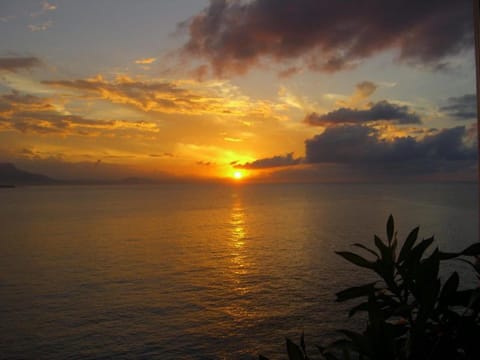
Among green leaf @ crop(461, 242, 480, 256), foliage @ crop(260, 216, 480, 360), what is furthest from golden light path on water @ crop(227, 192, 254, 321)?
green leaf @ crop(461, 242, 480, 256)

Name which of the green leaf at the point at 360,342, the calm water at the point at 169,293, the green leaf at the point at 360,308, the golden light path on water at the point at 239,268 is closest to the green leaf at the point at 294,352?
the green leaf at the point at 360,342

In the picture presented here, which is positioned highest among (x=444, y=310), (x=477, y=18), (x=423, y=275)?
(x=477, y=18)

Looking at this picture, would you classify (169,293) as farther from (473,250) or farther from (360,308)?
(473,250)

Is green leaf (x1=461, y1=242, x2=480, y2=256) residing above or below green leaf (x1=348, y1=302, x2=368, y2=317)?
above

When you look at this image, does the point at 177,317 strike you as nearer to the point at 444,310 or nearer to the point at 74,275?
the point at 74,275

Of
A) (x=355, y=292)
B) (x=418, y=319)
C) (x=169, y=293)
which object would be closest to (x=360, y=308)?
(x=355, y=292)

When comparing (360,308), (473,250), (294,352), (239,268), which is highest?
(473,250)

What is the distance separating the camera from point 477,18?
1.80m

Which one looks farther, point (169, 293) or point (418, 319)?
point (169, 293)

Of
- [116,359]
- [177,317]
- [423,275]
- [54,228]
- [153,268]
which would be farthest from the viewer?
[54,228]

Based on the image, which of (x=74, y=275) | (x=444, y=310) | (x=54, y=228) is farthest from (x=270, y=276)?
(x=54, y=228)

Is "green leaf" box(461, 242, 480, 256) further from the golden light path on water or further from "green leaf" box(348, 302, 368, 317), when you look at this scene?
the golden light path on water

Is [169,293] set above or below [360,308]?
below

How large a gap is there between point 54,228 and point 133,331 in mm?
55081
